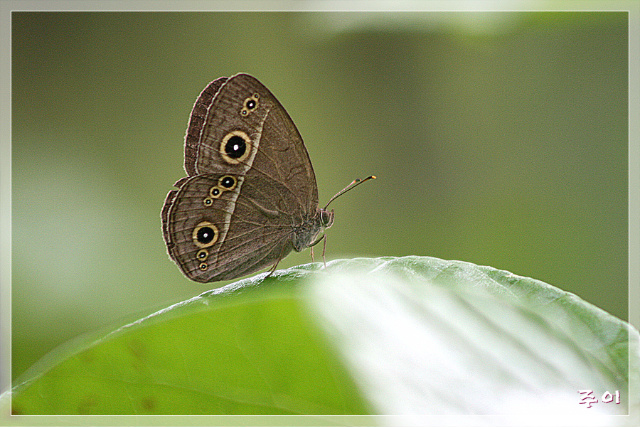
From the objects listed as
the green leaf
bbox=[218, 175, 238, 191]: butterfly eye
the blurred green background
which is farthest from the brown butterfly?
the blurred green background

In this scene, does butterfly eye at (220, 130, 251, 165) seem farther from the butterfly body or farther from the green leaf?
the green leaf

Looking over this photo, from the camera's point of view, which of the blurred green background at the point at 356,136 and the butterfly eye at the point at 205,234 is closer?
the butterfly eye at the point at 205,234

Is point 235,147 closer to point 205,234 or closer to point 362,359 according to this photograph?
point 205,234

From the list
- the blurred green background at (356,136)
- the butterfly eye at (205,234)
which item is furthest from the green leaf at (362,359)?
the blurred green background at (356,136)

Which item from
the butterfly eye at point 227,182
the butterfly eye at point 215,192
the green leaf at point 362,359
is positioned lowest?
the green leaf at point 362,359

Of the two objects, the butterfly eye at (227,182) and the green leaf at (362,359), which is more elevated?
the butterfly eye at (227,182)

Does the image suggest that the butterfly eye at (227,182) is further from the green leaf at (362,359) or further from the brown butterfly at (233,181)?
the green leaf at (362,359)

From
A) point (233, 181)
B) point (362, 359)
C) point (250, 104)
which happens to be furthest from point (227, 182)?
point (362, 359)

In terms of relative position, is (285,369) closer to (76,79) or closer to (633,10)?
(633,10)
